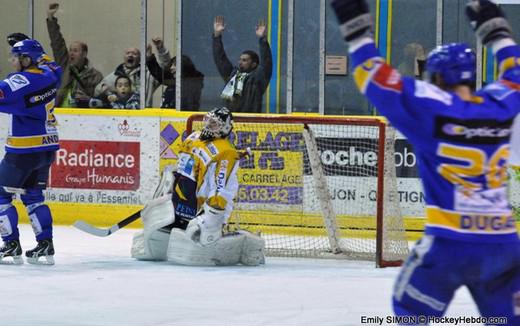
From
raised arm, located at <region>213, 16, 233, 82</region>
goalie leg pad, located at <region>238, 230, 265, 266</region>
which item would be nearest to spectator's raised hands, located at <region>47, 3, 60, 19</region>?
raised arm, located at <region>213, 16, 233, 82</region>

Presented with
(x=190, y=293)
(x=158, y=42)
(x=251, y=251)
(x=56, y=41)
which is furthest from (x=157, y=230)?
(x=56, y=41)

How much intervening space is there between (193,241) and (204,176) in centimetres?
43

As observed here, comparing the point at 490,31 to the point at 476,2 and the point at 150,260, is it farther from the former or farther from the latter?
the point at 150,260

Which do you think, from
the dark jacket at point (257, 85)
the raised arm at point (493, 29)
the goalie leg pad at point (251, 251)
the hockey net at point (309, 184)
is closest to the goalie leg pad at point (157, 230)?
Answer: the goalie leg pad at point (251, 251)

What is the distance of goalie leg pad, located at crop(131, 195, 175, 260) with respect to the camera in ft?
26.2

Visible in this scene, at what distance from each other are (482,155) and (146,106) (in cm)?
702

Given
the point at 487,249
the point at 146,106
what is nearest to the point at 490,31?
the point at 487,249

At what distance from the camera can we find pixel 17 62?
776 cm

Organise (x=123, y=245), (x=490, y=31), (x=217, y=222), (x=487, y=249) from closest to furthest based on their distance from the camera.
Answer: (x=487, y=249), (x=490, y=31), (x=217, y=222), (x=123, y=245)

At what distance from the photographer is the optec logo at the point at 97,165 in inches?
395

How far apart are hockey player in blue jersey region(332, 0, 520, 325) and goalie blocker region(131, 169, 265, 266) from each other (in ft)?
13.6

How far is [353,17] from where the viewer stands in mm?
3518

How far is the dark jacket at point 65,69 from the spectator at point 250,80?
1.27 meters

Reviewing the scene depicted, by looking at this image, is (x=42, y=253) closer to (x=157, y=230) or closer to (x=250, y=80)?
(x=157, y=230)
